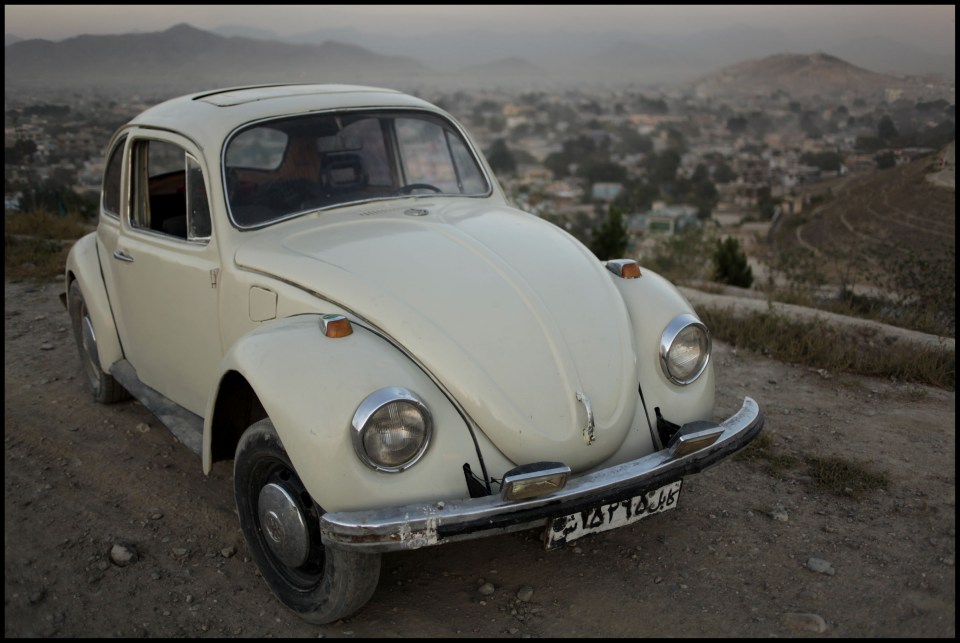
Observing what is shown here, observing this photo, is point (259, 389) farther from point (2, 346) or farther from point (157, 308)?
point (2, 346)

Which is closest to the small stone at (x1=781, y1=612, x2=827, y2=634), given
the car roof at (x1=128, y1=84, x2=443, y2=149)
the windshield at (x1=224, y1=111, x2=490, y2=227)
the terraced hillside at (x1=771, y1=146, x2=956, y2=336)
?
the windshield at (x1=224, y1=111, x2=490, y2=227)

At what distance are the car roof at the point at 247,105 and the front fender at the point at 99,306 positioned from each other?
879mm

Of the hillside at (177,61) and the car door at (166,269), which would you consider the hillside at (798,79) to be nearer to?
the hillside at (177,61)

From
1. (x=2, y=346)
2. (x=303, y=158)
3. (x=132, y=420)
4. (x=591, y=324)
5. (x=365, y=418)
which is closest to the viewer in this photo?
(x=365, y=418)

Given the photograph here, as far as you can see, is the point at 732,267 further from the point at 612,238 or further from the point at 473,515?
the point at 473,515

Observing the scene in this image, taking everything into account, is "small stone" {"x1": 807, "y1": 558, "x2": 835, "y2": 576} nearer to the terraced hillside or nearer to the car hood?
the car hood

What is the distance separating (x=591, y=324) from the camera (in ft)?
9.61

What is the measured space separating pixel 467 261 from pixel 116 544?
6.16 ft

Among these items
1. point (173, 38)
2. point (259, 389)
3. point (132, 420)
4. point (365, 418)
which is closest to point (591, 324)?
point (365, 418)

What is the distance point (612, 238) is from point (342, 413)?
731 cm

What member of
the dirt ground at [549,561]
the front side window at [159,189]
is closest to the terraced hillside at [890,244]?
the dirt ground at [549,561]

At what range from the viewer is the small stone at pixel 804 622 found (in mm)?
2619

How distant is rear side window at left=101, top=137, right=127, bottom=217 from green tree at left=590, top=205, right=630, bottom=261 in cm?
596

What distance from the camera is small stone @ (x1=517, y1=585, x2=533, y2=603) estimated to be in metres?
2.86
